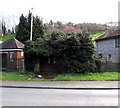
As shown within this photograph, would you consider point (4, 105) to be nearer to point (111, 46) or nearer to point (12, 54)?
point (12, 54)

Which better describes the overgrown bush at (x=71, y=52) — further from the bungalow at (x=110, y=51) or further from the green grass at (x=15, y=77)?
the green grass at (x=15, y=77)

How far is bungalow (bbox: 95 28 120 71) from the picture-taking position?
1703cm

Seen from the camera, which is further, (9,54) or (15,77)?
(9,54)

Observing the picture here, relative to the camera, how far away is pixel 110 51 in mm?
23047

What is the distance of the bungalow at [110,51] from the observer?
17031 mm

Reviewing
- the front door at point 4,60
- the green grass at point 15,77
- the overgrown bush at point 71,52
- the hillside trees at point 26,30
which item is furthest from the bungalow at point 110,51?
the hillside trees at point 26,30

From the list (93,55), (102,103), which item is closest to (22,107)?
(102,103)

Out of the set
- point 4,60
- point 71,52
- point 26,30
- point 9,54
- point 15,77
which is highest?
point 26,30

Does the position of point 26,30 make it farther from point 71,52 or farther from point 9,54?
point 71,52

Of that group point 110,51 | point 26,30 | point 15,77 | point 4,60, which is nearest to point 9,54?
point 4,60

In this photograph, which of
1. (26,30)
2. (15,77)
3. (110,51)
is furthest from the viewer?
(26,30)

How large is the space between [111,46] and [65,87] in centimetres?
1446

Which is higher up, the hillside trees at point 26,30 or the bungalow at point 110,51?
the hillside trees at point 26,30

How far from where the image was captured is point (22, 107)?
620 cm
